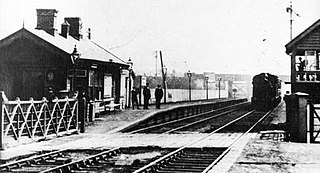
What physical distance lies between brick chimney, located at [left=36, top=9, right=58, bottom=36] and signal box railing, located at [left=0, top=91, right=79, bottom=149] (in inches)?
332

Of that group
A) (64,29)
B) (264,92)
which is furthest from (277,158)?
(264,92)

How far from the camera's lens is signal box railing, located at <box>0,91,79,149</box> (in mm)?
11964

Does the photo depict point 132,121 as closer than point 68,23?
Yes

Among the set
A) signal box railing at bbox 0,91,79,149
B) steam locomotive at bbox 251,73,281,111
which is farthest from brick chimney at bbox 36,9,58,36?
steam locomotive at bbox 251,73,281,111

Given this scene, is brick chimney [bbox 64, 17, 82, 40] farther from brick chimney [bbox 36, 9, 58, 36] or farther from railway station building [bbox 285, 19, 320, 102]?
railway station building [bbox 285, 19, 320, 102]

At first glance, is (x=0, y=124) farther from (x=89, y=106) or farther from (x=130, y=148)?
(x=89, y=106)

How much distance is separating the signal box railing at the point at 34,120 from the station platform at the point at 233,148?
1.06ft

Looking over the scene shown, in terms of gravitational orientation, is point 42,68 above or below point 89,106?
above

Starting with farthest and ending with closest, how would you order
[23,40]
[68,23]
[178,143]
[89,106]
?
1. [68,23]
2. [23,40]
3. [89,106]
4. [178,143]

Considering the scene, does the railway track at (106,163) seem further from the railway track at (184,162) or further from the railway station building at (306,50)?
the railway station building at (306,50)

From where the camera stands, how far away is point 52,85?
23125mm

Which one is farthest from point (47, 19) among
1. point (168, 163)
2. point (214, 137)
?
point (168, 163)

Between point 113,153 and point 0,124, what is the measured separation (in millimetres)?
2779

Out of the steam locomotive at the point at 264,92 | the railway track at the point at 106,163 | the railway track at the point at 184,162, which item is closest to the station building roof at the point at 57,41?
the railway track at the point at 106,163
